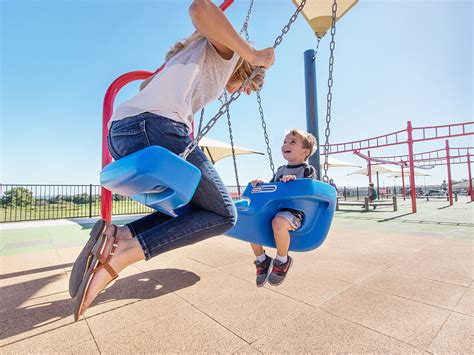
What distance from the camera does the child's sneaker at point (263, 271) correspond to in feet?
6.32

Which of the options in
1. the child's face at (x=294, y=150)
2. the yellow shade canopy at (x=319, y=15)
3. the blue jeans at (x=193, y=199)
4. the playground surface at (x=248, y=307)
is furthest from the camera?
the yellow shade canopy at (x=319, y=15)

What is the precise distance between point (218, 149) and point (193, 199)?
8.72 m

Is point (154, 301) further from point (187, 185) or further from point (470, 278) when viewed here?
point (470, 278)

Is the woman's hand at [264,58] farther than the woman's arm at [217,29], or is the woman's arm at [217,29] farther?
the woman's hand at [264,58]

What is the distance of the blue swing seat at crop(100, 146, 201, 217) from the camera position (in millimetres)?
1026

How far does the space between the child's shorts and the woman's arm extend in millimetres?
959

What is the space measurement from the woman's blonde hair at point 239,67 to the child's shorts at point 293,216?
79 centimetres

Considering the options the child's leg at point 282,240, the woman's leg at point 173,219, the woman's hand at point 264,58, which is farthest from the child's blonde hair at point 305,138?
the woman's leg at point 173,219

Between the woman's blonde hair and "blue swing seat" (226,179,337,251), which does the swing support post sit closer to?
"blue swing seat" (226,179,337,251)

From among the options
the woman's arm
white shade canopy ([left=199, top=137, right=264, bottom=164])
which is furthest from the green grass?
the woman's arm

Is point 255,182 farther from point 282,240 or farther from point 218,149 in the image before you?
point 218,149

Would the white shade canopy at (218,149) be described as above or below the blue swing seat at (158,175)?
above

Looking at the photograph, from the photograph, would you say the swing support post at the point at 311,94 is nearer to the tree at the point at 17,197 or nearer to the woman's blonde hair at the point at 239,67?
the woman's blonde hair at the point at 239,67

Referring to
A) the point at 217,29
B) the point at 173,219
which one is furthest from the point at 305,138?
the point at 173,219
